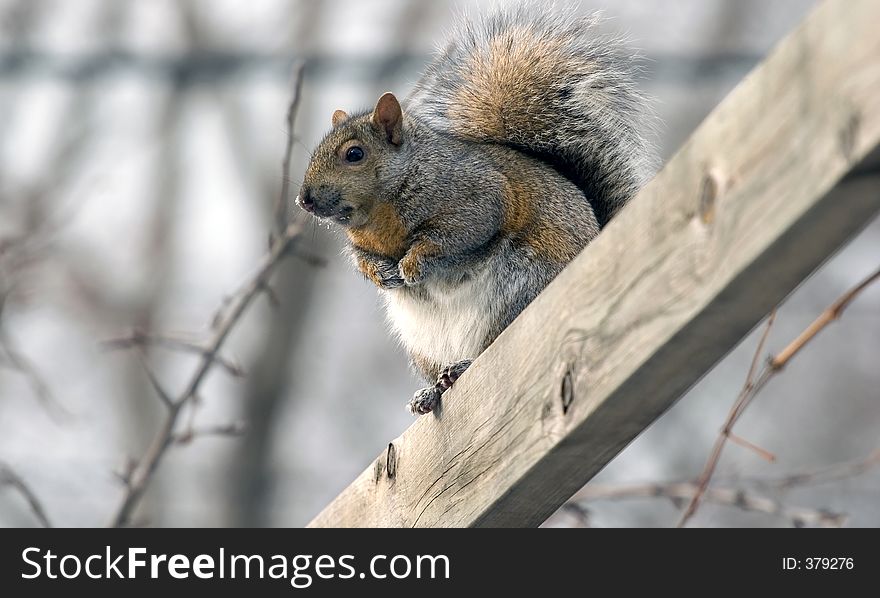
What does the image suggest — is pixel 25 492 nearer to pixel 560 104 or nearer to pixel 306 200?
pixel 306 200

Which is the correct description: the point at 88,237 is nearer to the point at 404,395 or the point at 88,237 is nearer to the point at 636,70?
the point at 404,395

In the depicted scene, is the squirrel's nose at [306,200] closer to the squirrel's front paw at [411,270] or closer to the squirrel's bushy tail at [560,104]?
the squirrel's front paw at [411,270]

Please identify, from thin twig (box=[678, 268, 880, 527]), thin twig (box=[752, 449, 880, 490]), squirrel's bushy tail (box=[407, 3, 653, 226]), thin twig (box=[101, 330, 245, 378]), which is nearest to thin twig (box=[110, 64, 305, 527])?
thin twig (box=[101, 330, 245, 378])

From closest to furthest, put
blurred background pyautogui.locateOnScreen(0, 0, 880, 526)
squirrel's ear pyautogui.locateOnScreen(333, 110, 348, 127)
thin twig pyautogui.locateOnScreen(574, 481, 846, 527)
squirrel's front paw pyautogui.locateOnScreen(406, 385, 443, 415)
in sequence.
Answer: squirrel's front paw pyautogui.locateOnScreen(406, 385, 443, 415), thin twig pyautogui.locateOnScreen(574, 481, 846, 527), squirrel's ear pyautogui.locateOnScreen(333, 110, 348, 127), blurred background pyautogui.locateOnScreen(0, 0, 880, 526)

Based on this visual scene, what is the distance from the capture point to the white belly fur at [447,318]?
6.81ft

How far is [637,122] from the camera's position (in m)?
2.31

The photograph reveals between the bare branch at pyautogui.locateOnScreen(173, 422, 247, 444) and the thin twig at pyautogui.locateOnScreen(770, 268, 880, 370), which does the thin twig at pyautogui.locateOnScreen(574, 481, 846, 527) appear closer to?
the bare branch at pyautogui.locateOnScreen(173, 422, 247, 444)

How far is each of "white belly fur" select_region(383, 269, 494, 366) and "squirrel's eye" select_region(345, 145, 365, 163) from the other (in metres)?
0.27

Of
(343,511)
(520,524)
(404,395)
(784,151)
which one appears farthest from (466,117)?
(404,395)

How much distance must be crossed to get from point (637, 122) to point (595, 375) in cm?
116

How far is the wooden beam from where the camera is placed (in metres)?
0.93

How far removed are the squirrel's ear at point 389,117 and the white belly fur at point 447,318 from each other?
0.32m

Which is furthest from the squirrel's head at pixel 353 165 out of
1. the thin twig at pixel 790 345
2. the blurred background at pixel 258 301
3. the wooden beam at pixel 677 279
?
the blurred background at pixel 258 301

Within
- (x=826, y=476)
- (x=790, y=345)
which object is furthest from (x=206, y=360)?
(x=826, y=476)
